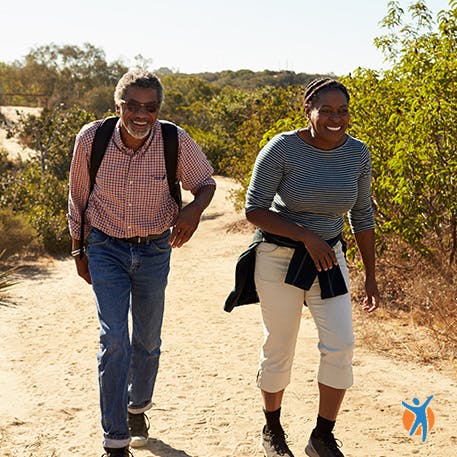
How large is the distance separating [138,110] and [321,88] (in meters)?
0.83

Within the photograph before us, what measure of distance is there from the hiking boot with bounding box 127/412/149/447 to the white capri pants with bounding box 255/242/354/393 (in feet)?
2.32

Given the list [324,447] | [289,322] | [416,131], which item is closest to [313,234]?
[289,322]

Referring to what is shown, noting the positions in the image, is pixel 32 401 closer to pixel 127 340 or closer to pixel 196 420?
pixel 196 420

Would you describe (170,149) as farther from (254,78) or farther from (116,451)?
(254,78)

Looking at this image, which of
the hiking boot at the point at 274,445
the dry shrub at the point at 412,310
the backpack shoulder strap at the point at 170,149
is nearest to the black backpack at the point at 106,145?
the backpack shoulder strap at the point at 170,149

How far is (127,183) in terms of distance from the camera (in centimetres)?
346

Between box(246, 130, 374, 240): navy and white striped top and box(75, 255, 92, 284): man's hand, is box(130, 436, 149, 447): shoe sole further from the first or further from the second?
box(246, 130, 374, 240): navy and white striped top

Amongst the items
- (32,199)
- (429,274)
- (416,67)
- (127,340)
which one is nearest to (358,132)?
(416,67)

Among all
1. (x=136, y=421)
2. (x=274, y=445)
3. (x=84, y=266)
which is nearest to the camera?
(x=274, y=445)

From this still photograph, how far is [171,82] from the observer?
46.5m

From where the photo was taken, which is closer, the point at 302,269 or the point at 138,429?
the point at 302,269

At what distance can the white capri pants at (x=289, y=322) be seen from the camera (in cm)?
332

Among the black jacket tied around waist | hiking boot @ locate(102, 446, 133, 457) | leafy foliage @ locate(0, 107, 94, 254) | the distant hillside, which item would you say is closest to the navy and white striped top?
the black jacket tied around waist

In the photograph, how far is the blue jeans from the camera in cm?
336
